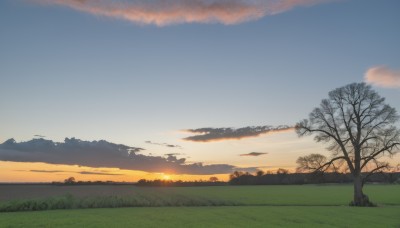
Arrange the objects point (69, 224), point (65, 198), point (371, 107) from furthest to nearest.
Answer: point (371, 107), point (65, 198), point (69, 224)

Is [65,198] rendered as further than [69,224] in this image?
Yes

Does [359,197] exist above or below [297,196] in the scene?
above

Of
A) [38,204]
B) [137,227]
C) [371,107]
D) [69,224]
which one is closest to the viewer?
[137,227]

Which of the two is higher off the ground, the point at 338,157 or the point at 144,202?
the point at 338,157

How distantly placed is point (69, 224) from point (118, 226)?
454 cm

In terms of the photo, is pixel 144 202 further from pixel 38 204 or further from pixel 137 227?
pixel 137 227

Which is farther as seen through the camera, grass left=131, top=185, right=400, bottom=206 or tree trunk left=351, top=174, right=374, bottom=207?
grass left=131, top=185, right=400, bottom=206

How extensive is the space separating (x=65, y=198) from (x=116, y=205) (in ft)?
24.1

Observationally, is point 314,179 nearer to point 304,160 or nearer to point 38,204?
point 304,160

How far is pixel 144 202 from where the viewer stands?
190 ft

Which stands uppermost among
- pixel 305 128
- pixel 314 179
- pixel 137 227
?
pixel 305 128

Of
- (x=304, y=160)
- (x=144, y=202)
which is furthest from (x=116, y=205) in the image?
(x=304, y=160)

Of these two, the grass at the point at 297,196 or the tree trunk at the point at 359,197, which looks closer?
the tree trunk at the point at 359,197

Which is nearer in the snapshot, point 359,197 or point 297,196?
point 359,197
